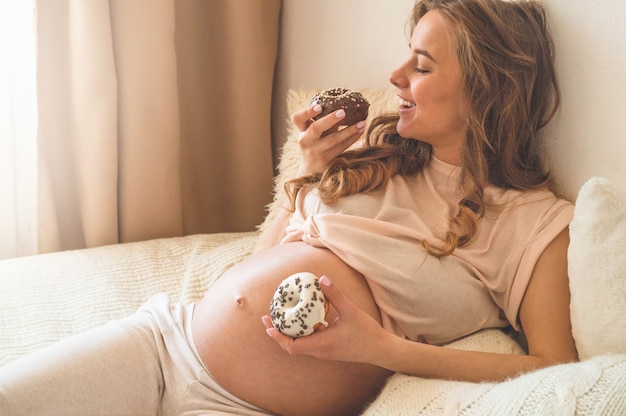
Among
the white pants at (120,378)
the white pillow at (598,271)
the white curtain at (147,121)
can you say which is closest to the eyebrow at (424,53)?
the white pillow at (598,271)

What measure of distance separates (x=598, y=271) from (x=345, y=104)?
1.99ft

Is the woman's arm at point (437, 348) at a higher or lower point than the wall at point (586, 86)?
lower

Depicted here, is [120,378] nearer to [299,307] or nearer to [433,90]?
[299,307]

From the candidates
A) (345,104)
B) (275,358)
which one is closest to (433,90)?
(345,104)

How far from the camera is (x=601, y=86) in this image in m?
1.18

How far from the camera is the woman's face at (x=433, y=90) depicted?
52.4 inches

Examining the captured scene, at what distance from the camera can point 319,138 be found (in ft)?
4.77

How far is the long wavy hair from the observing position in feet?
4.25

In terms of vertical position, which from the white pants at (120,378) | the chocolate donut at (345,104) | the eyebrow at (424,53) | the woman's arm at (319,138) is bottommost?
the white pants at (120,378)

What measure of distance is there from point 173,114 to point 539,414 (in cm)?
160

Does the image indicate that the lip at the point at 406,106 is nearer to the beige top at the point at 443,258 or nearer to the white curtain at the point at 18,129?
the beige top at the point at 443,258

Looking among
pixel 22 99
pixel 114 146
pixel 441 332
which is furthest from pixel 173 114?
pixel 441 332

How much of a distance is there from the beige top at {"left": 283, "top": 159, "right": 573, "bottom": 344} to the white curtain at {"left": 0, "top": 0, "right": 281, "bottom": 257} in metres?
0.95

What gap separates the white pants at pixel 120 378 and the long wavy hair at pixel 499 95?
42cm
